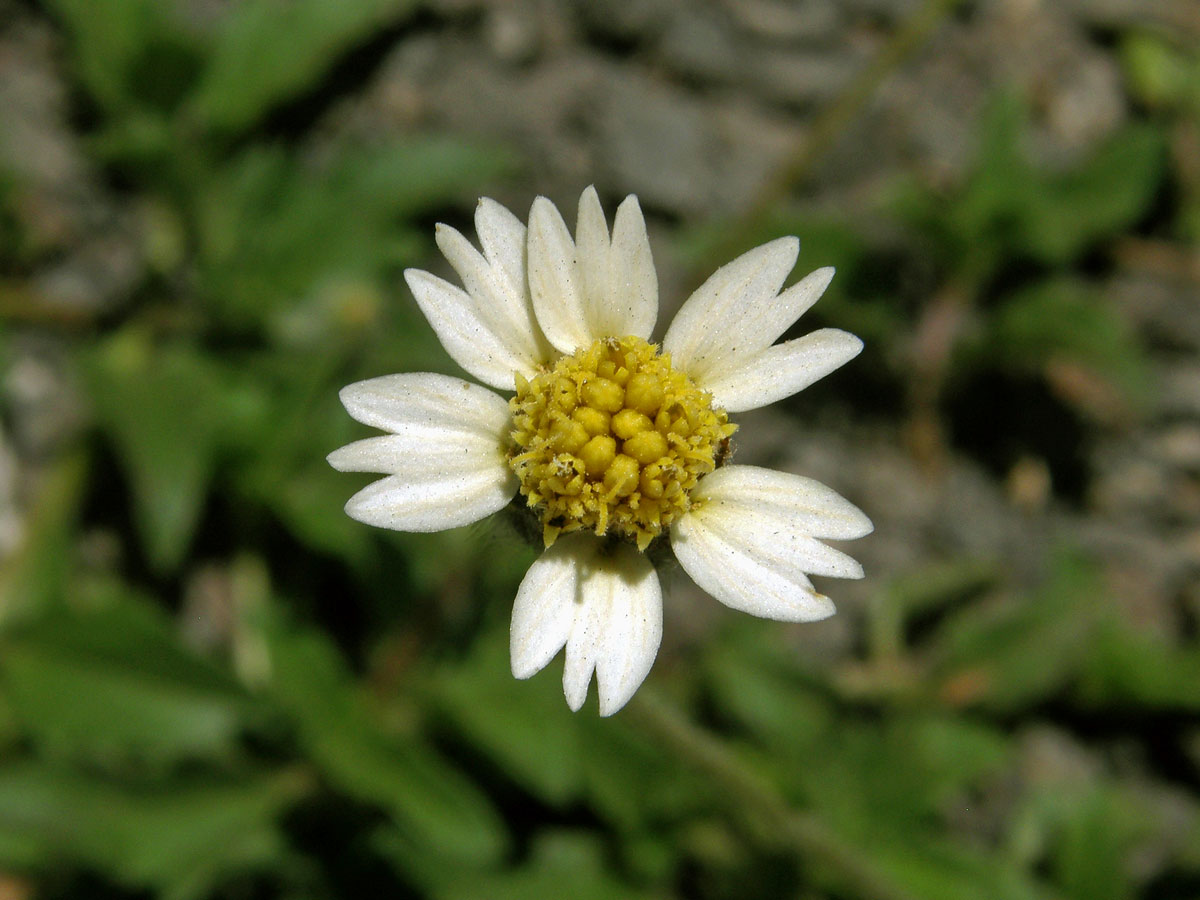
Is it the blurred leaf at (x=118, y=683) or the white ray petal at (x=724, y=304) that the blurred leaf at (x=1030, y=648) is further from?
the blurred leaf at (x=118, y=683)

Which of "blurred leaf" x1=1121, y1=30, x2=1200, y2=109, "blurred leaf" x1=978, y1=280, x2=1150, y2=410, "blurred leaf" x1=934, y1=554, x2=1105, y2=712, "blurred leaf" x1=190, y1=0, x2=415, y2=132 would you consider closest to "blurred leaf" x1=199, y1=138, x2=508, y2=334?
"blurred leaf" x1=190, y1=0, x2=415, y2=132

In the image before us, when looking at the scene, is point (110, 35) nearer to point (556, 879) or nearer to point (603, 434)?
point (603, 434)

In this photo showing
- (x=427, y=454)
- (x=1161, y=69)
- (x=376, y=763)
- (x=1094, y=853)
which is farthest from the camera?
(x=1161, y=69)

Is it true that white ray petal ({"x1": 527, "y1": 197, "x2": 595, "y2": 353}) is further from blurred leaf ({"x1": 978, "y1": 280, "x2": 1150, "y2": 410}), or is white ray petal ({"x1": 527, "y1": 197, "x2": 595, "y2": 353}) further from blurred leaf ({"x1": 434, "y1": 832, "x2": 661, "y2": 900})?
blurred leaf ({"x1": 978, "y1": 280, "x2": 1150, "y2": 410})

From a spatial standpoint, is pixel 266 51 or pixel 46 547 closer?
pixel 46 547

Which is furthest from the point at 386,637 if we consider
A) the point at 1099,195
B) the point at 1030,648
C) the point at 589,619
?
the point at 1099,195

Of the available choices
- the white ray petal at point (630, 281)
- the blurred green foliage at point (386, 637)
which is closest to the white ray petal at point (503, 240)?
the white ray petal at point (630, 281)

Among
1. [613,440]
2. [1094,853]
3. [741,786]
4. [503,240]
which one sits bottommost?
[1094,853]
